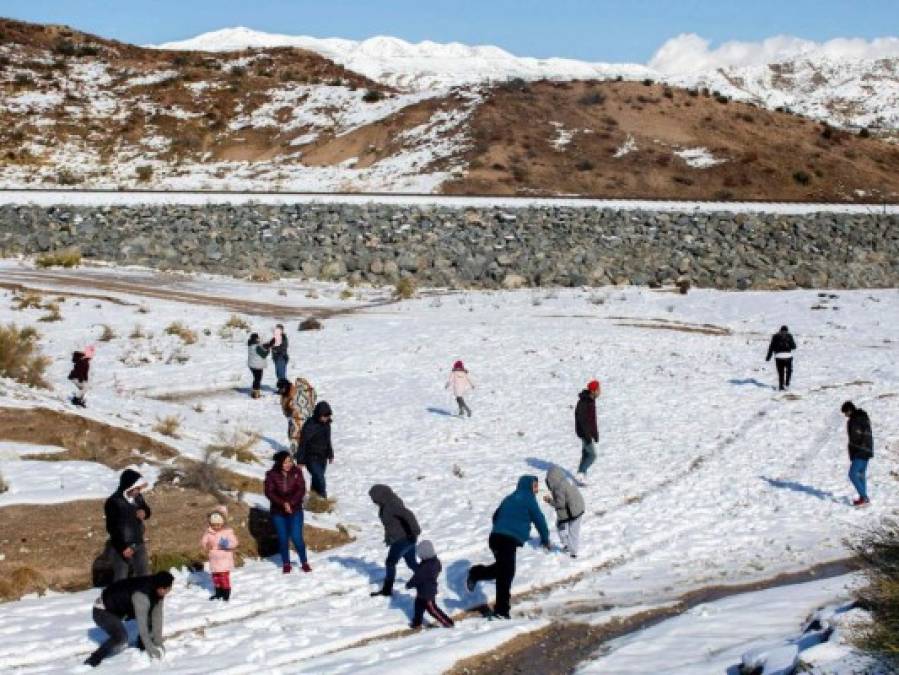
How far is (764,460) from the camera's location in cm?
1891

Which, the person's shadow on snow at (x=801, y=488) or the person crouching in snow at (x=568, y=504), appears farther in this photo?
the person's shadow on snow at (x=801, y=488)

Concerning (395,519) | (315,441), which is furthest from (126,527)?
(315,441)

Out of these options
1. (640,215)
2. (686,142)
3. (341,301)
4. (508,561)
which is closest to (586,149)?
(686,142)

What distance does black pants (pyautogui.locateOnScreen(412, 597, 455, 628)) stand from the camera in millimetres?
11383

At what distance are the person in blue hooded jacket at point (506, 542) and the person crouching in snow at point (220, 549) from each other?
274 cm

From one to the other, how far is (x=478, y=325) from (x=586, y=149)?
27.3 meters

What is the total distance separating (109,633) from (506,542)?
13.8 feet

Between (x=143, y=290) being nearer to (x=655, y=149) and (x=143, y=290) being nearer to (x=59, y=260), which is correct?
(x=59, y=260)

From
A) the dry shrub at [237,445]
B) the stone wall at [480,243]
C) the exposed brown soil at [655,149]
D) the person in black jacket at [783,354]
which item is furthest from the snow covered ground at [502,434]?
the exposed brown soil at [655,149]

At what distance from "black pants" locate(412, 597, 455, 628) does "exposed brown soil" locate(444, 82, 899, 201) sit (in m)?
39.1

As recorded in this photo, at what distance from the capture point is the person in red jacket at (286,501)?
12789 mm

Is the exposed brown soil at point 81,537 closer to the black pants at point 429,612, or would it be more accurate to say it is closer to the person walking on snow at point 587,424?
the black pants at point 429,612

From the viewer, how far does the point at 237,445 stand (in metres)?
18.9

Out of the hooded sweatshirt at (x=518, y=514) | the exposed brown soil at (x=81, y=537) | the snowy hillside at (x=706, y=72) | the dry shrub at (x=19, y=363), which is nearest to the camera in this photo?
the hooded sweatshirt at (x=518, y=514)
